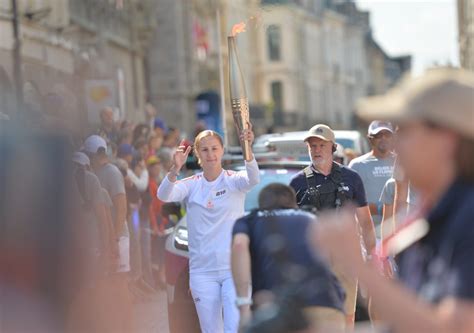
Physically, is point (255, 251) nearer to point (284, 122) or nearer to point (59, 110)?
point (59, 110)

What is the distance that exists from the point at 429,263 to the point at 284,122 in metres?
77.0

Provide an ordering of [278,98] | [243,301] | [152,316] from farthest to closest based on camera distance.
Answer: [278,98], [152,316], [243,301]

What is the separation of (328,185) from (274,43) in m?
73.4

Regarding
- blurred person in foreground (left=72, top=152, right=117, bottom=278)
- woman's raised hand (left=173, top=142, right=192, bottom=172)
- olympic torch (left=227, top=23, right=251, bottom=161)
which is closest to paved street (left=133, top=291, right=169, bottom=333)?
blurred person in foreground (left=72, top=152, right=117, bottom=278)

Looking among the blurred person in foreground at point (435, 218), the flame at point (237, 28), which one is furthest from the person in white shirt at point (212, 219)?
the blurred person in foreground at point (435, 218)

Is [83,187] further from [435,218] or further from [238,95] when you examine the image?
[435,218]

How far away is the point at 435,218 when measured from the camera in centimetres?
372

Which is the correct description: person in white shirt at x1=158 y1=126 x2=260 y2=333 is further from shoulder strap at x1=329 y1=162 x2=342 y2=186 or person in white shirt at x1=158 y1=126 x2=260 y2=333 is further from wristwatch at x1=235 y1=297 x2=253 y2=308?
wristwatch at x1=235 y1=297 x2=253 y2=308

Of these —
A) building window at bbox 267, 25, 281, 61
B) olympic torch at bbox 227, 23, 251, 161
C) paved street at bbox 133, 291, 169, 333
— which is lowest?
paved street at bbox 133, 291, 169, 333

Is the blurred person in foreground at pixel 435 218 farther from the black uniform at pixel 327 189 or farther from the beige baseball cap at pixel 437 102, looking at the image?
the black uniform at pixel 327 189

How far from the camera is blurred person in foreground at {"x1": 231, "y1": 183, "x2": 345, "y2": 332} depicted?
17.1 ft

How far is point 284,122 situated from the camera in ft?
265

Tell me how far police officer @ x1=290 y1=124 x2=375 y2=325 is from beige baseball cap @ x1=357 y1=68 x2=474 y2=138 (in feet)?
15.2

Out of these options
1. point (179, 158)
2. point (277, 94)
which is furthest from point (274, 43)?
point (179, 158)
